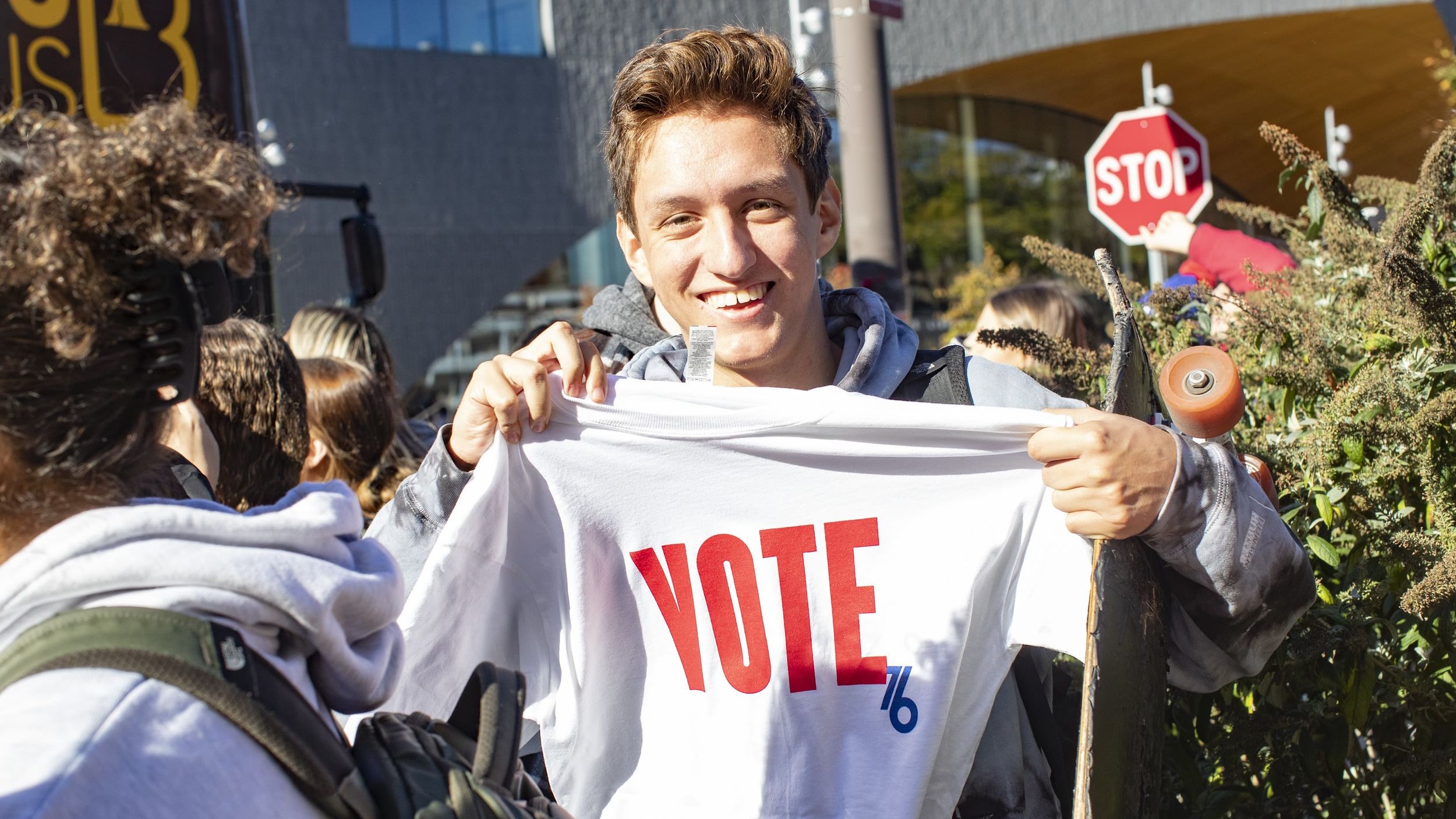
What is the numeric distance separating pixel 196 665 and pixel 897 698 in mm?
1133

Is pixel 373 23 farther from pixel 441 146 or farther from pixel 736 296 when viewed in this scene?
pixel 736 296

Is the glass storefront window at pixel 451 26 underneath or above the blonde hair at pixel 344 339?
above

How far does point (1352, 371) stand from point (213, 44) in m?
4.14

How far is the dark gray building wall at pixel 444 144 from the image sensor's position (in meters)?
12.6

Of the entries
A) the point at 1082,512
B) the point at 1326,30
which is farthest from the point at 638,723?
the point at 1326,30

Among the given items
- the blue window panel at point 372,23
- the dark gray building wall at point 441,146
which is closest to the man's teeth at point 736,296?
the dark gray building wall at point 441,146

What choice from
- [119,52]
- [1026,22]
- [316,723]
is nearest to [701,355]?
[316,723]

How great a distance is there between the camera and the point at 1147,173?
228 inches

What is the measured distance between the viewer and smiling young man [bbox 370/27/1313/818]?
6.30ft

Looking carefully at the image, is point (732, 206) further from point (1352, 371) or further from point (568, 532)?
point (1352, 371)

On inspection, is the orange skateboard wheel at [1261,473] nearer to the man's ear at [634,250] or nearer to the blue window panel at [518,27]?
the man's ear at [634,250]

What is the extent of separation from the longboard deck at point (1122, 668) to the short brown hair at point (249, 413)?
196 centimetres

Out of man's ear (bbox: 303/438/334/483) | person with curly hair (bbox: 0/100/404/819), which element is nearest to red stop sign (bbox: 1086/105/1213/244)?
man's ear (bbox: 303/438/334/483)

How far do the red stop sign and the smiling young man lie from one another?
12.3ft
